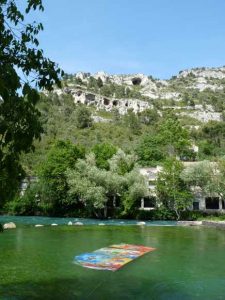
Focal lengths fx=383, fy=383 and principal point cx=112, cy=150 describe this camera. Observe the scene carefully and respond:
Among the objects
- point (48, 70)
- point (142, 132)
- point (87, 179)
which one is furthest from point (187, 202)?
point (142, 132)

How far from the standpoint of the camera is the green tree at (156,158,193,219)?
4493 centimetres

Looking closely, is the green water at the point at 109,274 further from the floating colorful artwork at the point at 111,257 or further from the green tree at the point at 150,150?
the green tree at the point at 150,150

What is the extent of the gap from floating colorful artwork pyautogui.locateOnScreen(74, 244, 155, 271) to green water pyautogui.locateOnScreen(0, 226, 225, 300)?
494 millimetres

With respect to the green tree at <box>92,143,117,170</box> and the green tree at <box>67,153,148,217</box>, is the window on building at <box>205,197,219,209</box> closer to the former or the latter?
the green tree at <box>67,153,148,217</box>

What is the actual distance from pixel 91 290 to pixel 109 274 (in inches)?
101

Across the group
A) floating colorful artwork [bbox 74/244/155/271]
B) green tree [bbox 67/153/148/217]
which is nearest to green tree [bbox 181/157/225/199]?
green tree [bbox 67/153/148/217]

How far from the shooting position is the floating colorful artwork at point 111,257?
16000mm

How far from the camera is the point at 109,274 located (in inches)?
570

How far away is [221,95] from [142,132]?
6171 centimetres

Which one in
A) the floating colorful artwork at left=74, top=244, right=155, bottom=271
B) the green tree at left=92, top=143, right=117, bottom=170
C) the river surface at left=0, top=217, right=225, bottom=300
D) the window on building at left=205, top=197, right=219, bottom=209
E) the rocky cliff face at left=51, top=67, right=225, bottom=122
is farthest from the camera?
the rocky cliff face at left=51, top=67, right=225, bottom=122

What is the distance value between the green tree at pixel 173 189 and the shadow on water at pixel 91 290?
32014 millimetres

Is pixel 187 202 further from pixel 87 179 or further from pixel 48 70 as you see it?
pixel 48 70

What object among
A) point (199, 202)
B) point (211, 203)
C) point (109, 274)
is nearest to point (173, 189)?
point (199, 202)

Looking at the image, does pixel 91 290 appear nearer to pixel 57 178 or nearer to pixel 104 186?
pixel 104 186
